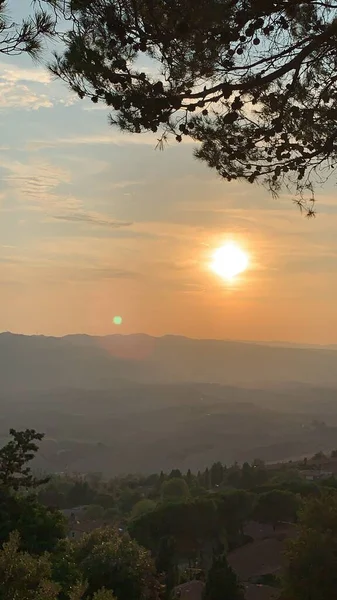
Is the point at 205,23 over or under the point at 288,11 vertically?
under

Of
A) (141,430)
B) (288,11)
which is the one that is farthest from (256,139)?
(141,430)

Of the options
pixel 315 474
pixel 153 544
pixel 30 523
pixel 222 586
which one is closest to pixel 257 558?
pixel 153 544

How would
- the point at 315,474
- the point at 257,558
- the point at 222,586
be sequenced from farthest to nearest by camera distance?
the point at 315,474 < the point at 257,558 < the point at 222,586

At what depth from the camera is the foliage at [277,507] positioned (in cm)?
3356

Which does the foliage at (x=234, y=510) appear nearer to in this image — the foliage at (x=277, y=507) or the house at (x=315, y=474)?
the foliage at (x=277, y=507)

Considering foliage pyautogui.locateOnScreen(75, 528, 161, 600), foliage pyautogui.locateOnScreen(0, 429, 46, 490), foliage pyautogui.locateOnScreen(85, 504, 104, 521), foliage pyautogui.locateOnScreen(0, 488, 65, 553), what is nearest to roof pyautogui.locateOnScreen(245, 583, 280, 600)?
foliage pyautogui.locateOnScreen(75, 528, 161, 600)

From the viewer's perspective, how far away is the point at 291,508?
33.5 meters

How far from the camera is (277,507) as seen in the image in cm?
3362

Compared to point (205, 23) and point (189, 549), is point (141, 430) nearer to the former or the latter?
point (189, 549)

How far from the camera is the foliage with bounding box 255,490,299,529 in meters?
33.6

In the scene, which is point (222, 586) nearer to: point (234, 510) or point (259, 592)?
point (259, 592)

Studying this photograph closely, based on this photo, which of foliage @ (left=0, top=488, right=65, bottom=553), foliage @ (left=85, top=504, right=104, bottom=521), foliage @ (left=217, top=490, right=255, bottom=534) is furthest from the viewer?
foliage @ (left=85, top=504, right=104, bottom=521)

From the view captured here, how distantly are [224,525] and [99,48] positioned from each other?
Result: 101 ft

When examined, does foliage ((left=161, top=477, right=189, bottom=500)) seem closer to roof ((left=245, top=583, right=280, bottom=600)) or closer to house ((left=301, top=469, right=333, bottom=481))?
house ((left=301, top=469, right=333, bottom=481))
